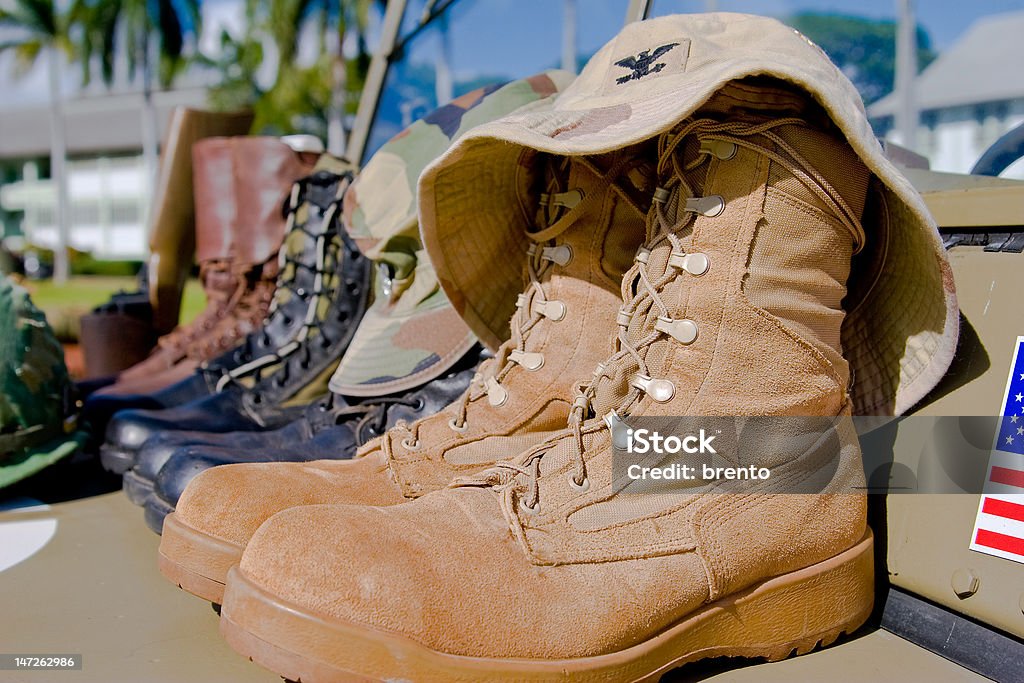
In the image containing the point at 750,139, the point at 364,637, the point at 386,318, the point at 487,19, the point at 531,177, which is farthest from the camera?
the point at 487,19

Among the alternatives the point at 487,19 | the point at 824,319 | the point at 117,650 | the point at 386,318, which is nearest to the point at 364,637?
the point at 117,650

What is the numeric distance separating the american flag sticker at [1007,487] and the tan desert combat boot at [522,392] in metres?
0.48

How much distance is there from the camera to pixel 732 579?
98cm

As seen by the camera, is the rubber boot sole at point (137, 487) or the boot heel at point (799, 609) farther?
the rubber boot sole at point (137, 487)

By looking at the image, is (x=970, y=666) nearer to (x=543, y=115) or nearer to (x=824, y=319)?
(x=824, y=319)

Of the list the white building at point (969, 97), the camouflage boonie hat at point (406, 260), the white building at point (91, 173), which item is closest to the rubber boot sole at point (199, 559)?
the camouflage boonie hat at point (406, 260)

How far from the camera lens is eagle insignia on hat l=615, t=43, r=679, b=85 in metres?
1.03

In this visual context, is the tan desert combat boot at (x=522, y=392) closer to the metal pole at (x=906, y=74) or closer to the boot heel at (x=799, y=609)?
the boot heel at (x=799, y=609)

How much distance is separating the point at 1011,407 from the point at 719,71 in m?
0.54

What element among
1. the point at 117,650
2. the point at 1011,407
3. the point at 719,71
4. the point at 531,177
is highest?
the point at 719,71

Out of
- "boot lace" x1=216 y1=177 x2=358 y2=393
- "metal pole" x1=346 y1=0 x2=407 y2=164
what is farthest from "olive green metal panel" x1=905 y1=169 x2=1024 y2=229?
"metal pole" x1=346 y1=0 x2=407 y2=164

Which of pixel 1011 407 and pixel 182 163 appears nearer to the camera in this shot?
pixel 1011 407

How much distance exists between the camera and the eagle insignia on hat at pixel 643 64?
1029 millimetres

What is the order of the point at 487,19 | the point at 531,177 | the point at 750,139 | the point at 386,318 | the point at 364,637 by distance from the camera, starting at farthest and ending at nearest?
the point at 487,19
the point at 386,318
the point at 531,177
the point at 750,139
the point at 364,637
